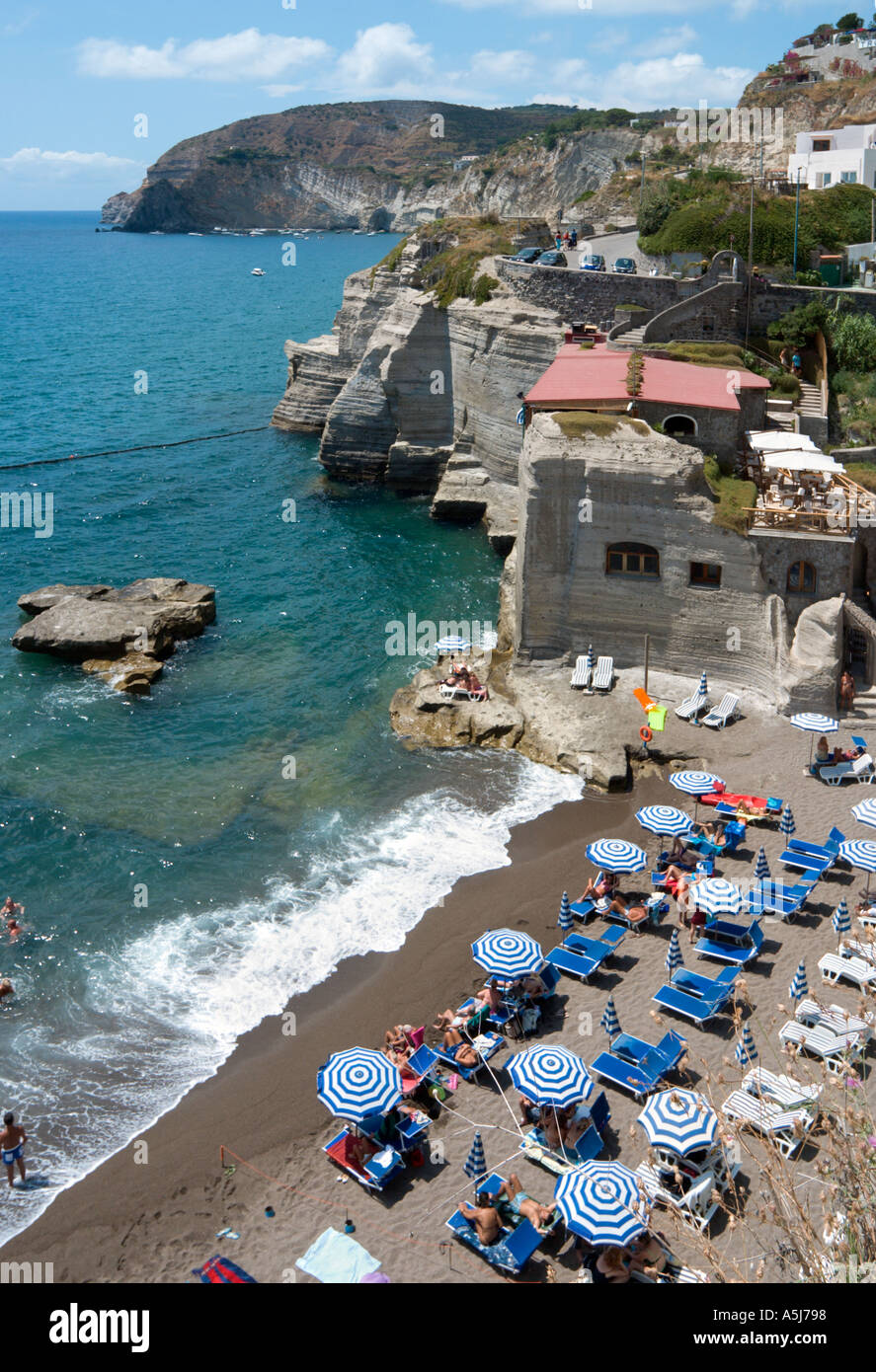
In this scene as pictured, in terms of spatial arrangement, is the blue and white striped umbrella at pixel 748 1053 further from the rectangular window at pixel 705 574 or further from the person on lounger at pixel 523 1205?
the rectangular window at pixel 705 574

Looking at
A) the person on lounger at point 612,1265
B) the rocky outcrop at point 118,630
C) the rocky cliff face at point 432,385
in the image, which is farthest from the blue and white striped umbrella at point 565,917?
the rocky cliff face at point 432,385

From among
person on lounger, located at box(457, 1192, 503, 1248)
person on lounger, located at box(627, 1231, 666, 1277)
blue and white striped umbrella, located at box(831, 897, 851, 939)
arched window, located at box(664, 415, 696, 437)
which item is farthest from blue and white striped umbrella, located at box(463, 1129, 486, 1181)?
arched window, located at box(664, 415, 696, 437)

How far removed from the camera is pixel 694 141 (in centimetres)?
10519

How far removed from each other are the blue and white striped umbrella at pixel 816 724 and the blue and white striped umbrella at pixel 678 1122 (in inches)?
595

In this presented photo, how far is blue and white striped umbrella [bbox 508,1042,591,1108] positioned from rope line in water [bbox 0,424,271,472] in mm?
60973

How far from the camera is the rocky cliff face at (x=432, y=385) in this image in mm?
53844

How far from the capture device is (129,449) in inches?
2911

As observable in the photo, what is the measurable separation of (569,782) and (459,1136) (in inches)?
538

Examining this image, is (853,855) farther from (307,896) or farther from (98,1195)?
(98,1195)

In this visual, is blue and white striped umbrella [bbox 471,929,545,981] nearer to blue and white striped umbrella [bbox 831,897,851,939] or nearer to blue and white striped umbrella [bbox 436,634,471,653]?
blue and white striped umbrella [bbox 831,897,851,939]

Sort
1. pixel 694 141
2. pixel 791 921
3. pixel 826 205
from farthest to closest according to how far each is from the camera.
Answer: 1. pixel 694 141
2. pixel 826 205
3. pixel 791 921

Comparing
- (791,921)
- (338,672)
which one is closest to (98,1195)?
(791,921)

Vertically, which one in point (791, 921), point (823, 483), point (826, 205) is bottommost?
point (791, 921)

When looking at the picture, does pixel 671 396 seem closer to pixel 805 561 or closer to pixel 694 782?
pixel 805 561
